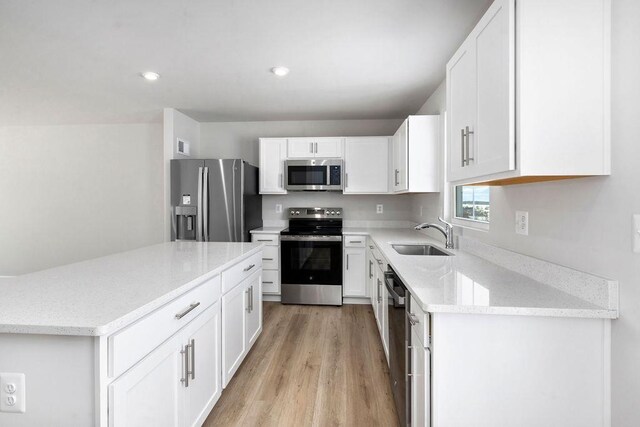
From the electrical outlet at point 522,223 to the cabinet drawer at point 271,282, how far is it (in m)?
2.70

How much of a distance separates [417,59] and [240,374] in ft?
8.81

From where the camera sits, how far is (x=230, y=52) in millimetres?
2350

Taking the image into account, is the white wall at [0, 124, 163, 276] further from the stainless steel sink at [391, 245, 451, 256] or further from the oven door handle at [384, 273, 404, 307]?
the oven door handle at [384, 273, 404, 307]

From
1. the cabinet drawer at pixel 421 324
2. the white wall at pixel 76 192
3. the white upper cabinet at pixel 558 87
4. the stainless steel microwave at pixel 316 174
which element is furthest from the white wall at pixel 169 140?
the white upper cabinet at pixel 558 87

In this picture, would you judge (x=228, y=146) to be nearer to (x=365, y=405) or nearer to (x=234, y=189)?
(x=234, y=189)

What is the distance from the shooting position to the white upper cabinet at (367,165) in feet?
12.6

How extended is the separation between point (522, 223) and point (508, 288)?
16.8 inches

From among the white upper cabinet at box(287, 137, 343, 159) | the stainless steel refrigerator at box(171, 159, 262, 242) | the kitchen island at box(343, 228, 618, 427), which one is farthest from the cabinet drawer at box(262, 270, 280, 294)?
the kitchen island at box(343, 228, 618, 427)

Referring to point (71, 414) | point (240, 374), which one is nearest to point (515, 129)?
point (71, 414)

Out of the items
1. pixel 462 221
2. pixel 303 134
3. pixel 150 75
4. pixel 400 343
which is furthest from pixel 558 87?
pixel 303 134

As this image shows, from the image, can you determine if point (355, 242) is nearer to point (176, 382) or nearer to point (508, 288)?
point (508, 288)

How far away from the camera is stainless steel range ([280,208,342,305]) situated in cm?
361

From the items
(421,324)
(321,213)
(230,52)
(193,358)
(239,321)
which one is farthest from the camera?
(321,213)

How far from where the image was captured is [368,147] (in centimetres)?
386
